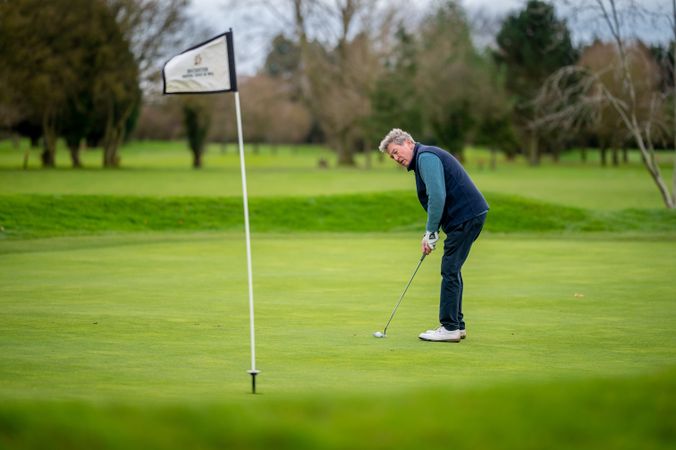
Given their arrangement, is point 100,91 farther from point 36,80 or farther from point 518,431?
point 518,431

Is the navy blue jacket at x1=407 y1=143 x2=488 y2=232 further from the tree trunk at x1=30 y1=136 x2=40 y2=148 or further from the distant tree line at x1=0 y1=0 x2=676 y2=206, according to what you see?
the tree trunk at x1=30 y1=136 x2=40 y2=148

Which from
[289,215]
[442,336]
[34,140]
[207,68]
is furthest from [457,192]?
[34,140]

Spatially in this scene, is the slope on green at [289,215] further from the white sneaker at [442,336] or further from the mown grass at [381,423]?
the mown grass at [381,423]

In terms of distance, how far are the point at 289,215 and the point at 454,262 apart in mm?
21967

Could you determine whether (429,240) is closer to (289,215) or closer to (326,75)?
(289,215)

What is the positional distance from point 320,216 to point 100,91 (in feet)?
145

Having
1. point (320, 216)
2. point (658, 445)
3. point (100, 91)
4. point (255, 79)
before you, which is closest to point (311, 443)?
point (658, 445)

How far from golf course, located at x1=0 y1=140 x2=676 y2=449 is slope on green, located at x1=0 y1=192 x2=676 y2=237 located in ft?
0.26

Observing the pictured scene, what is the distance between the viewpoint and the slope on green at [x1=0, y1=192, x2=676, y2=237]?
30.5 m

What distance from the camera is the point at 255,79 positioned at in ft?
367

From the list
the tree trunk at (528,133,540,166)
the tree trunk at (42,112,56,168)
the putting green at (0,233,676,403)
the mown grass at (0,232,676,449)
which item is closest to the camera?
the mown grass at (0,232,676,449)

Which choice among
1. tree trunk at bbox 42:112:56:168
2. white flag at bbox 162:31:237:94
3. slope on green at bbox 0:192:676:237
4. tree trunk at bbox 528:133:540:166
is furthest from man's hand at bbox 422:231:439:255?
tree trunk at bbox 528:133:540:166

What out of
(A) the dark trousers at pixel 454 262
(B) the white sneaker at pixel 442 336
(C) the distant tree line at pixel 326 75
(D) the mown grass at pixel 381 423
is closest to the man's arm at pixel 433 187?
(A) the dark trousers at pixel 454 262

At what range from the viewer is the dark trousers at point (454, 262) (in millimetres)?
11023
